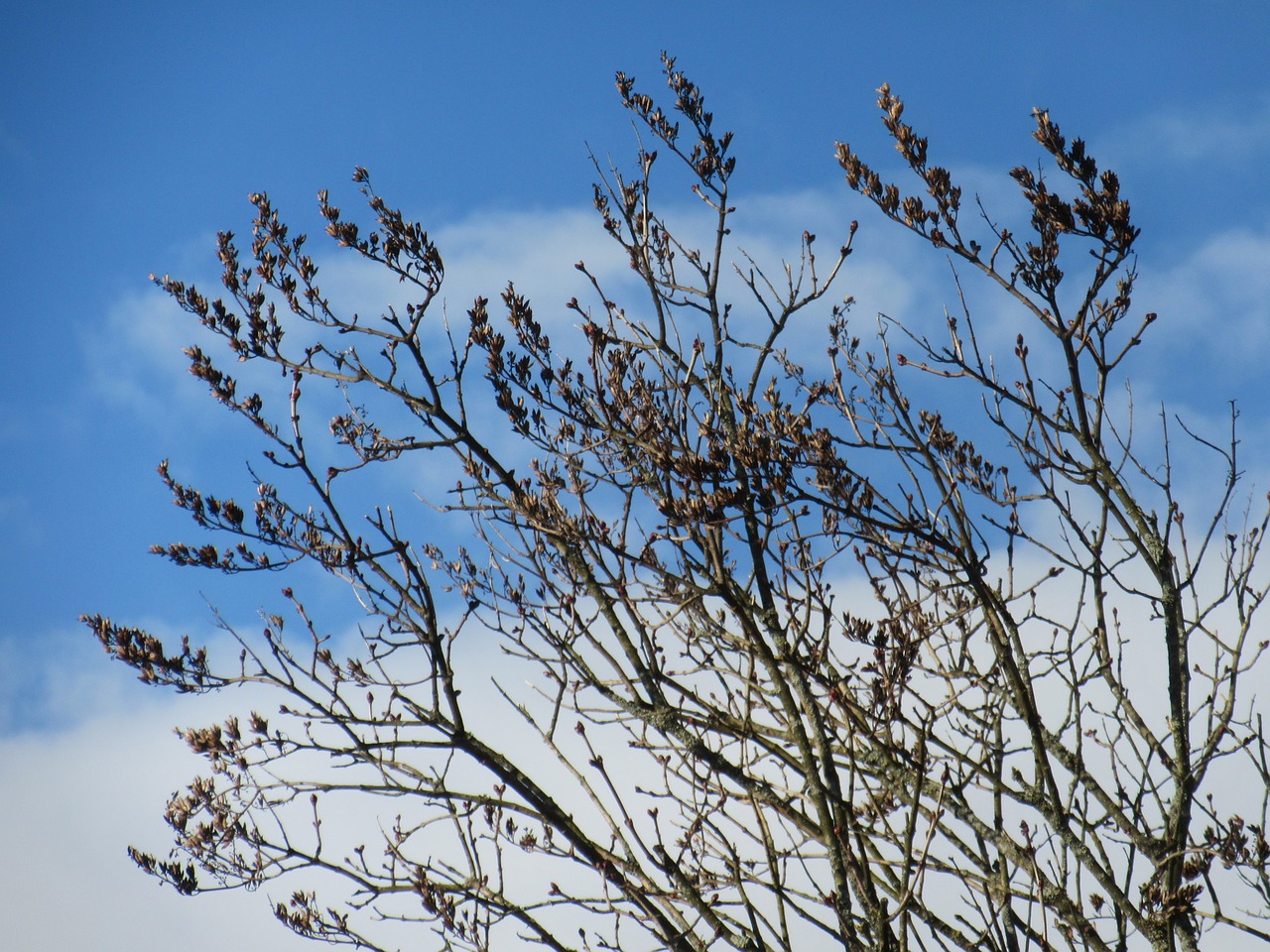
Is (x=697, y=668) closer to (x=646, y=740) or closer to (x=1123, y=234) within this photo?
(x=646, y=740)

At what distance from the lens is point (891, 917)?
3.14 metres

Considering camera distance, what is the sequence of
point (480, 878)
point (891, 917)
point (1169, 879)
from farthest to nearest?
point (1169, 879) < point (480, 878) < point (891, 917)

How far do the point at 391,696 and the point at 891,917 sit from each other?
1.96 meters

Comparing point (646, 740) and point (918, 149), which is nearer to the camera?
point (646, 740)

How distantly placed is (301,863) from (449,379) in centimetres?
210

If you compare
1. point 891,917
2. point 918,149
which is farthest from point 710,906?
point 918,149

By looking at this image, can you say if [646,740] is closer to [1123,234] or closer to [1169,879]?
[1169,879]

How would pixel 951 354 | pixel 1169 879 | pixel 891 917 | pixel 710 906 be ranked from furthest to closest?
pixel 951 354 < pixel 1169 879 < pixel 710 906 < pixel 891 917

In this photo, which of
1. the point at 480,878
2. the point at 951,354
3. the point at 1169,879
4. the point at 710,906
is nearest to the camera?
the point at 710,906

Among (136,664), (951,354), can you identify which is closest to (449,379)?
(136,664)

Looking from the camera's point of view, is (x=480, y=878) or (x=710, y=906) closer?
(x=710, y=906)

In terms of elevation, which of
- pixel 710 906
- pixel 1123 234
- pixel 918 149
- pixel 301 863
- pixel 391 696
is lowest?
pixel 710 906

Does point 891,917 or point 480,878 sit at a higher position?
point 480,878

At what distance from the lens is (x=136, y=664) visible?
4.52 meters
